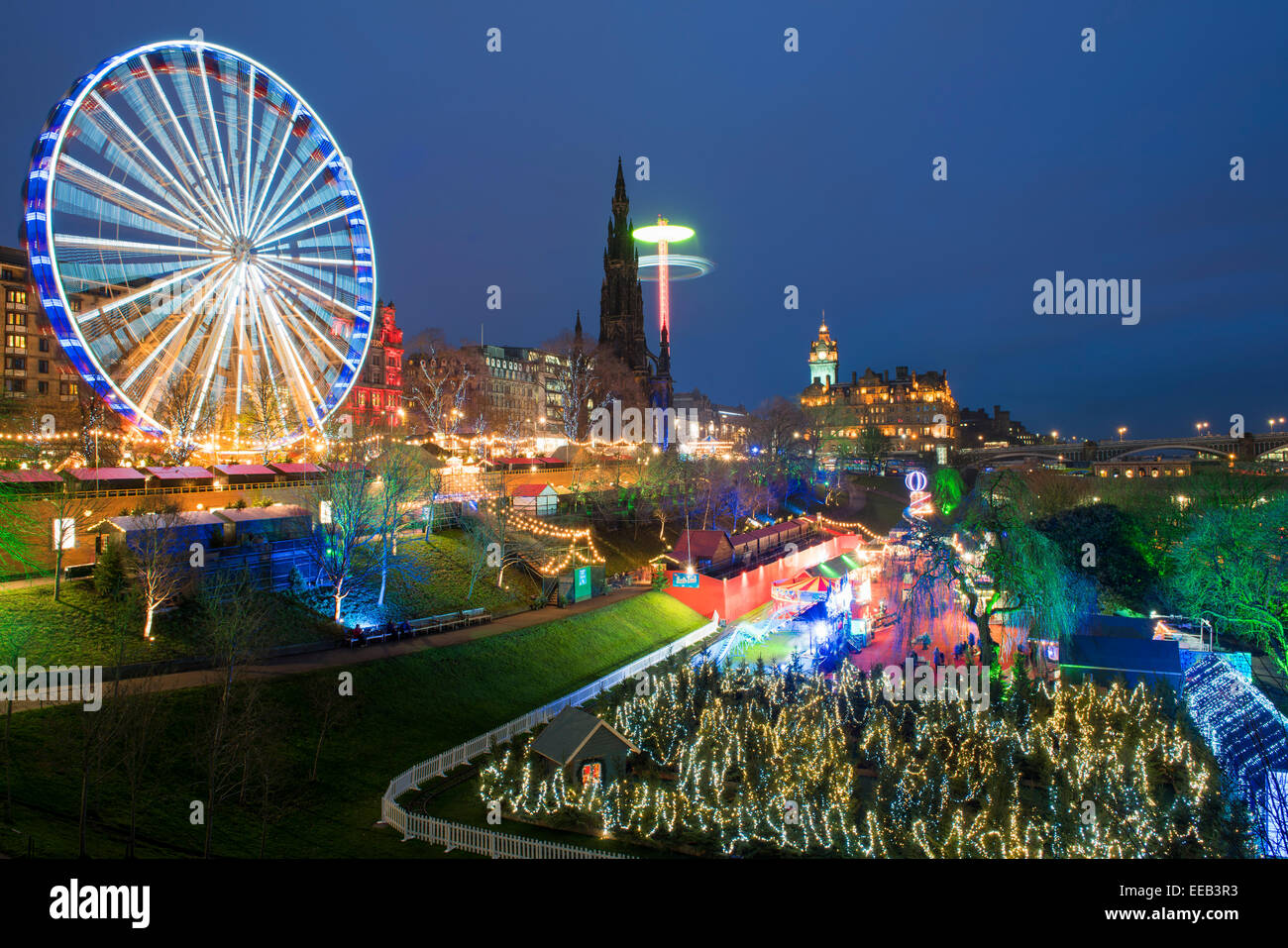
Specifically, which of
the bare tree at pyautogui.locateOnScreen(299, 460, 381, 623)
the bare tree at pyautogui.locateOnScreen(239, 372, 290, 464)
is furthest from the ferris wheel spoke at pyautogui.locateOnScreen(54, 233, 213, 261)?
the bare tree at pyautogui.locateOnScreen(299, 460, 381, 623)

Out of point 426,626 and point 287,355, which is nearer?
point 426,626

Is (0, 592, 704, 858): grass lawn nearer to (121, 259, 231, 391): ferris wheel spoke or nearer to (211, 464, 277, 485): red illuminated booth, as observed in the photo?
(211, 464, 277, 485): red illuminated booth

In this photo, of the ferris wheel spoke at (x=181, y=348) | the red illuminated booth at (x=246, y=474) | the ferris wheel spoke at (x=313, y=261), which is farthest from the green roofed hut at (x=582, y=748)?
the ferris wheel spoke at (x=313, y=261)

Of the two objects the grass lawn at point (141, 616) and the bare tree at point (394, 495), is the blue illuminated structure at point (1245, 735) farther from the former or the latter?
the bare tree at point (394, 495)

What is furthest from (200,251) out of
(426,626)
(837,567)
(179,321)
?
(837,567)

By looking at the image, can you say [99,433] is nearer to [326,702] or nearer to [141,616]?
[141,616]

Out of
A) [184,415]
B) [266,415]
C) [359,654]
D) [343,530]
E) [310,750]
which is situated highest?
[266,415]
